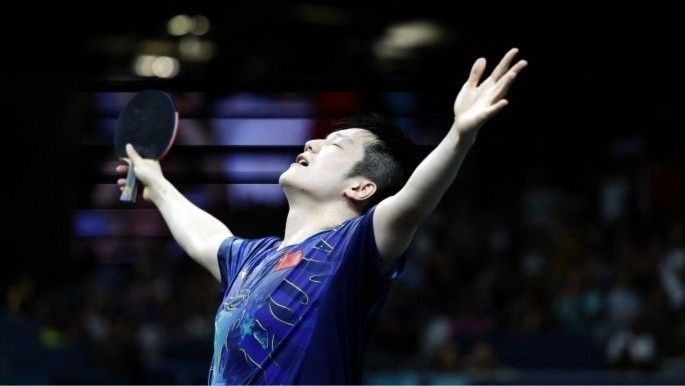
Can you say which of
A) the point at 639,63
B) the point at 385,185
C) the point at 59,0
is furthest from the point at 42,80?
the point at 385,185

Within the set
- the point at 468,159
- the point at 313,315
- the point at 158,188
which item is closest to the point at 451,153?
the point at 313,315

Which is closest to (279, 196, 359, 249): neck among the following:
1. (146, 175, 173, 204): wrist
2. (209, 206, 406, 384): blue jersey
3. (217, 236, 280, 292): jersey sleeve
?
(209, 206, 406, 384): blue jersey

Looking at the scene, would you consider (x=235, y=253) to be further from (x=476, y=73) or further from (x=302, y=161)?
(x=476, y=73)

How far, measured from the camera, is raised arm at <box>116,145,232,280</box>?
4.82 metres

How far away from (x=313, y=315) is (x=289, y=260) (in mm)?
275

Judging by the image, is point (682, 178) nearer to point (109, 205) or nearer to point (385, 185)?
point (109, 205)

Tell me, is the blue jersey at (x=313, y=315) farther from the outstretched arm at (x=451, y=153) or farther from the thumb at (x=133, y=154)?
the thumb at (x=133, y=154)

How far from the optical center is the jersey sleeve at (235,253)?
4562mm

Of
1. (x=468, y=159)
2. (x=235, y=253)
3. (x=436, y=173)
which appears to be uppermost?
(x=436, y=173)

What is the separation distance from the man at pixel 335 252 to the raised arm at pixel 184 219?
21 cm

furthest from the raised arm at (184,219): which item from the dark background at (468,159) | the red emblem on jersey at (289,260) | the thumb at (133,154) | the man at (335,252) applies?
the dark background at (468,159)

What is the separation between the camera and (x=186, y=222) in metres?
4.98

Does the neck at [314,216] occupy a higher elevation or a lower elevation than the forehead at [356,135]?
lower

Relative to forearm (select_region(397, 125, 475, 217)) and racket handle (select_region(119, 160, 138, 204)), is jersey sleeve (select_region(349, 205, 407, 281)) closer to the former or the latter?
forearm (select_region(397, 125, 475, 217))
